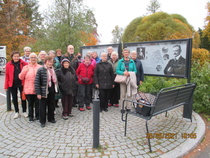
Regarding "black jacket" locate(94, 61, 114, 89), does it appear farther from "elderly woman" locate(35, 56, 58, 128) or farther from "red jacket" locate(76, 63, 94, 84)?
"elderly woman" locate(35, 56, 58, 128)

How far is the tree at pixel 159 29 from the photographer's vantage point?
17453 mm

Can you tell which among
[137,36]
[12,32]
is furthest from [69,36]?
[12,32]

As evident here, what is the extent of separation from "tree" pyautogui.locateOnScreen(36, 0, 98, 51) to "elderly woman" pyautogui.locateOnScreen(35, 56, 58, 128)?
14.0 metres

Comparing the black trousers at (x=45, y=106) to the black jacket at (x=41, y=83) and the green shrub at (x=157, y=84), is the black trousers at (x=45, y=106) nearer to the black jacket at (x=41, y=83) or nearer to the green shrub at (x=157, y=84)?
the black jacket at (x=41, y=83)

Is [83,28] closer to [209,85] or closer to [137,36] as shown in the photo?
[137,36]

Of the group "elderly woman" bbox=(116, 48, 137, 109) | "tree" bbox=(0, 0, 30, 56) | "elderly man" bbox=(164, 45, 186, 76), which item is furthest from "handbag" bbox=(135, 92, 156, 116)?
"tree" bbox=(0, 0, 30, 56)

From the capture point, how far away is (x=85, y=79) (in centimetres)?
531

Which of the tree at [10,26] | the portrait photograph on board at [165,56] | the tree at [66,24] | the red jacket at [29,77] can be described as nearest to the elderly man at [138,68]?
the portrait photograph on board at [165,56]

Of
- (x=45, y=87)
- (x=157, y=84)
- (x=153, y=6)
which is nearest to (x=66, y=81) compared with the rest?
(x=45, y=87)

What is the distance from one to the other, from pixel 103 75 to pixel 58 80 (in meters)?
1.36

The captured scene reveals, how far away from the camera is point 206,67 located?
5.51m

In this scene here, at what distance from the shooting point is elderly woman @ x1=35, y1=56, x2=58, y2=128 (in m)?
4.04

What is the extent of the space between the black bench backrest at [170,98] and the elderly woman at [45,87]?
100 inches

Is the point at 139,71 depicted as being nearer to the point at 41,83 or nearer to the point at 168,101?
the point at 168,101
